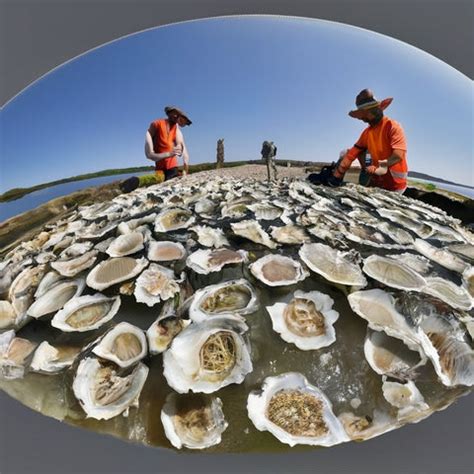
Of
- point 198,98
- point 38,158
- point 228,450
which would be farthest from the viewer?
point 38,158

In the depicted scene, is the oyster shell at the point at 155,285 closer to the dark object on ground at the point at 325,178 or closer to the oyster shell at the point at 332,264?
the oyster shell at the point at 332,264

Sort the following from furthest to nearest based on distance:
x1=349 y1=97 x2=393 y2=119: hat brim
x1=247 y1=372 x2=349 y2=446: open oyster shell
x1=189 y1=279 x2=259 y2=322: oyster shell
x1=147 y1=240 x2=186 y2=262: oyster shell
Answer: x1=349 y1=97 x2=393 y2=119: hat brim < x1=147 y1=240 x2=186 y2=262: oyster shell < x1=189 y1=279 x2=259 y2=322: oyster shell < x1=247 y1=372 x2=349 y2=446: open oyster shell

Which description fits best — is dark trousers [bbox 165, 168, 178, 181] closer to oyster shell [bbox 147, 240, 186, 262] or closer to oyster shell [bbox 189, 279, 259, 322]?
oyster shell [bbox 147, 240, 186, 262]

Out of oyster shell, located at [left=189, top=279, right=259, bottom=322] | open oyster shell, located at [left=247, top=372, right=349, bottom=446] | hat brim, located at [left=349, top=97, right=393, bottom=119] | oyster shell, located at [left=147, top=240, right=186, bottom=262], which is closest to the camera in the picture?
open oyster shell, located at [left=247, top=372, right=349, bottom=446]

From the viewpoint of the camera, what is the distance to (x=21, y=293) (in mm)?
866

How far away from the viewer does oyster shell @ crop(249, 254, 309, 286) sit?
768 mm

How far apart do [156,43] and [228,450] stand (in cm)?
89

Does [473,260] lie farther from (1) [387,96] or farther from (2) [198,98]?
(2) [198,98]

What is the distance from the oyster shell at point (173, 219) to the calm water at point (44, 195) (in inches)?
4.8

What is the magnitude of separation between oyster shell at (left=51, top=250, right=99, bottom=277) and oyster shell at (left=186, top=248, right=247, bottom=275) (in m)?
0.20

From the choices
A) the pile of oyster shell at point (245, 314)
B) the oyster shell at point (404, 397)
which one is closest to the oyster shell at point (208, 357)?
the pile of oyster shell at point (245, 314)

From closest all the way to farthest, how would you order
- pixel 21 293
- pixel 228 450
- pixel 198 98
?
pixel 228 450 → pixel 21 293 → pixel 198 98

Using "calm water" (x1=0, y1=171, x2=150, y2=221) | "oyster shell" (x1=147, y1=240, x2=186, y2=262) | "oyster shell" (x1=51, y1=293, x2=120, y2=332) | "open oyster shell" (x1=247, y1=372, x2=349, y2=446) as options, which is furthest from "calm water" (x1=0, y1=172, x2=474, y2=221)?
"open oyster shell" (x1=247, y1=372, x2=349, y2=446)

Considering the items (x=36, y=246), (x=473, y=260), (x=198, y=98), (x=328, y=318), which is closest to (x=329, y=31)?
(x=198, y=98)
